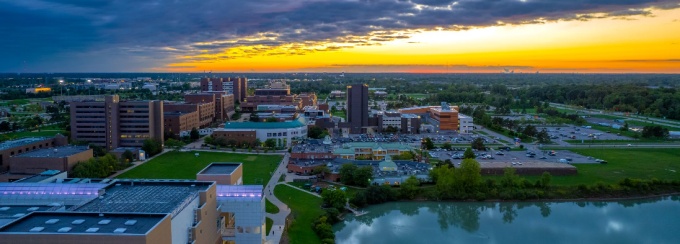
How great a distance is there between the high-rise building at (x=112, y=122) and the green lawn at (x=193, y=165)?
63.8 inches

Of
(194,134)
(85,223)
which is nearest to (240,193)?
(85,223)

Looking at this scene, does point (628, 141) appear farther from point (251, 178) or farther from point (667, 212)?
point (251, 178)

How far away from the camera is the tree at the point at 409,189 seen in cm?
1112

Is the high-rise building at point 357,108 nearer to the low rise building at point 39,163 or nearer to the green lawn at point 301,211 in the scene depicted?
the green lawn at point 301,211

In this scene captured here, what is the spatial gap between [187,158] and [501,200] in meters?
9.60

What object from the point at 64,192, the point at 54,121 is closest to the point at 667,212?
the point at 64,192

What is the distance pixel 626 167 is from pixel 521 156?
2907 mm

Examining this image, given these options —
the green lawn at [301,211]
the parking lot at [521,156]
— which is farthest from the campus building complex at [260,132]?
the green lawn at [301,211]

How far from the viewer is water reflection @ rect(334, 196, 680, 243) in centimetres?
896

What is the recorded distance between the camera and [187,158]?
51.5 ft

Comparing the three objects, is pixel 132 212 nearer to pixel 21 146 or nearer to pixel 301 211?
pixel 301 211

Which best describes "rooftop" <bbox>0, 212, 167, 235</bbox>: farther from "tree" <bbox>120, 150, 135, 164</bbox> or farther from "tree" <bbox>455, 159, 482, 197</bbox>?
"tree" <bbox>120, 150, 135, 164</bbox>

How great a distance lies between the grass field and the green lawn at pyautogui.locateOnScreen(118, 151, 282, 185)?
6.26 metres

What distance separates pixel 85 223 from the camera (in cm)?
486
